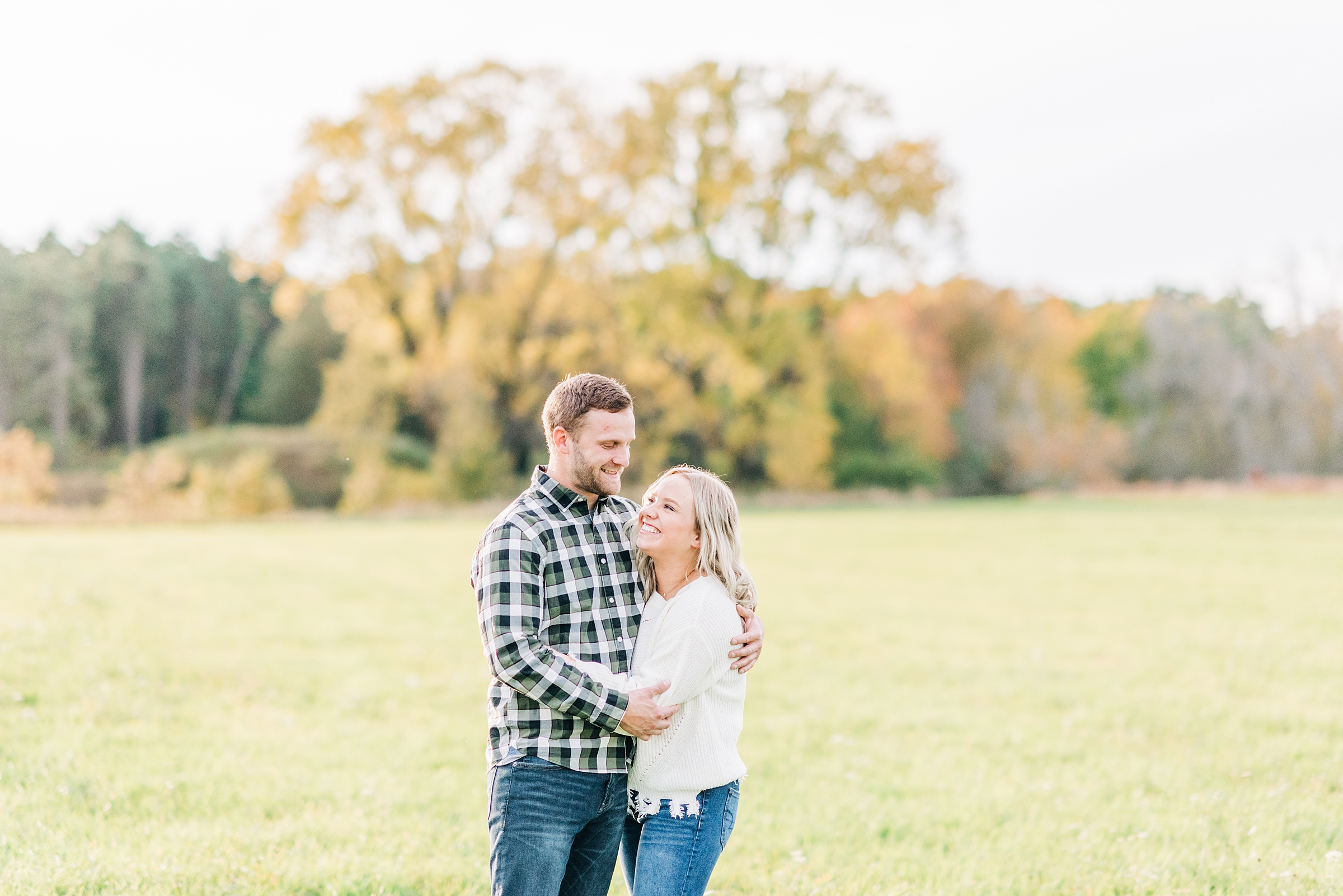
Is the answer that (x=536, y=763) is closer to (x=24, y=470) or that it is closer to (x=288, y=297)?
(x=24, y=470)

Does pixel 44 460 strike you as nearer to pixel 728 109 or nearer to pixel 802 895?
pixel 728 109

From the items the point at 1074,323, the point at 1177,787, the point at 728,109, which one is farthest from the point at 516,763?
the point at 1074,323

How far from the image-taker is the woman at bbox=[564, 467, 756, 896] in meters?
3.19

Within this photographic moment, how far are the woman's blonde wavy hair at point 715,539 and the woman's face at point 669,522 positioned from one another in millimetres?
21

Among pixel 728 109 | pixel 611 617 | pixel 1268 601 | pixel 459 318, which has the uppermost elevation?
pixel 728 109

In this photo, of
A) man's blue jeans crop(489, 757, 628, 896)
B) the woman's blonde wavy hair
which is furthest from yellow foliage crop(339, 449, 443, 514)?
man's blue jeans crop(489, 757, 628, 896)

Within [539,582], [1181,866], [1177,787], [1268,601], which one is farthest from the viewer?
[1268,601]

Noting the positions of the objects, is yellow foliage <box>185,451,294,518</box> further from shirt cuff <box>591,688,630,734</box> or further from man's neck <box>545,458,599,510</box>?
shirt cuff <box>591,688,630,734</box>

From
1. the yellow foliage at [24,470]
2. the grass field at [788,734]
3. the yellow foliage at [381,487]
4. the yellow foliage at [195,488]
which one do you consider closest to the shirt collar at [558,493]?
the grass field at [788,734]

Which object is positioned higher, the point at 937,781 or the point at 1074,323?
the point at 1074,323

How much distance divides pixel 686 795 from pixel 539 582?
79cm

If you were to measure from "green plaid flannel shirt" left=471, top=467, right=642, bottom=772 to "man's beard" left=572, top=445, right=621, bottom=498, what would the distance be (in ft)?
0.16

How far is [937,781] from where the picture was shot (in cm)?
675

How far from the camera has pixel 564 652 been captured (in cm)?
316
